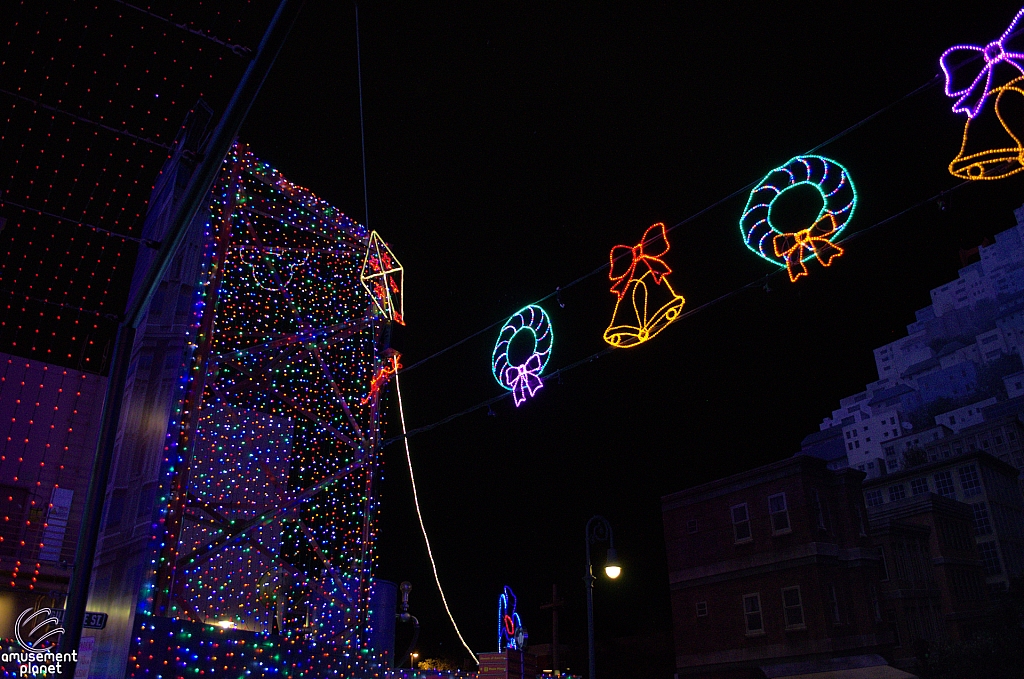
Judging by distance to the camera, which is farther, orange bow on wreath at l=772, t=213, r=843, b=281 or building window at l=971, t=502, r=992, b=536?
building window at l=971, t=502, r=992, b=536

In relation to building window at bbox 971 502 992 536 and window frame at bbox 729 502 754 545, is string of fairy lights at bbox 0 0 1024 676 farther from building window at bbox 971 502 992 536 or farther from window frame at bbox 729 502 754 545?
building window at bbox 971 502 992 536

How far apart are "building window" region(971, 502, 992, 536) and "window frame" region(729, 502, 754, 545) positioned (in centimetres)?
497

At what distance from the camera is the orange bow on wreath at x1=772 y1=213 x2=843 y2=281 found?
686 centimetres

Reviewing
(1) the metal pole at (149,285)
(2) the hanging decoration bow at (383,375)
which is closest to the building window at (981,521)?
(2) the hanging decoration bow at (383,375)

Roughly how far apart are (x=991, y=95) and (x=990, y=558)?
13.2m

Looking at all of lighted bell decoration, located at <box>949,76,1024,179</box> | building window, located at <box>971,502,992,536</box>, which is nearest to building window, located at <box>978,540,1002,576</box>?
building window, located at <box>971,502,992,536</box>

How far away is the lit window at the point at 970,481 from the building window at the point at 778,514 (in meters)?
3.98

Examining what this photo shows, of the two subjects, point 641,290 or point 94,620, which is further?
point 641,290

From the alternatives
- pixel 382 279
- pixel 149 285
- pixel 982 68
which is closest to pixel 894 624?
pixel 382 279

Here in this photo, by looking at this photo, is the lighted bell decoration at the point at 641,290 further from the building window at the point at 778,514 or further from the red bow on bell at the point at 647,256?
the building window at the point at 778,514

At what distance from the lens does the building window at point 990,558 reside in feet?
50.2

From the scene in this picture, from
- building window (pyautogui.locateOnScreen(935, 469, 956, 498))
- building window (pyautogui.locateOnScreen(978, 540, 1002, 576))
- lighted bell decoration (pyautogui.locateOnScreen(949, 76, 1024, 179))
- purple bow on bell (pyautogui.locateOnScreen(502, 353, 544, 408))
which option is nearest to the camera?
lighted bell decoration (pyautogui.locateOnScreen(949, 76, 1024, 179))

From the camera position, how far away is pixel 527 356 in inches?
405

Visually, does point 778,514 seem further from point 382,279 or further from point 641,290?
point 382,279
